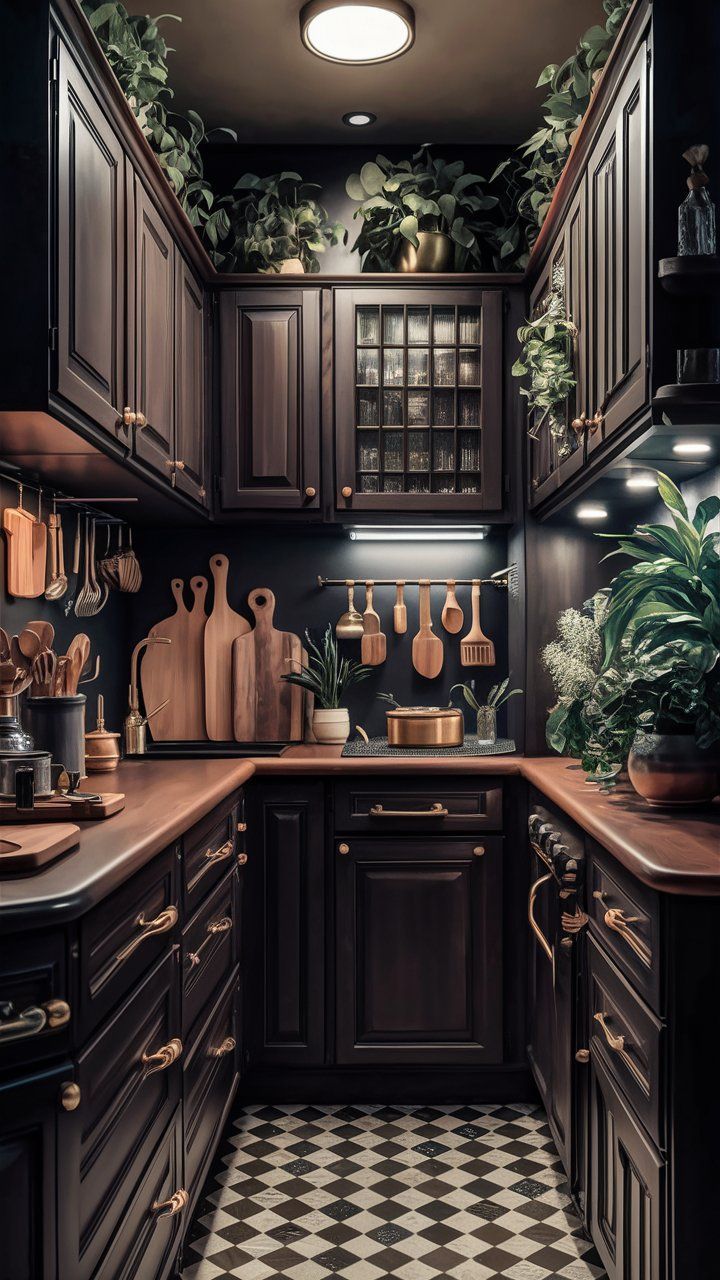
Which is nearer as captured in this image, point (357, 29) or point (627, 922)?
point (627, 922)

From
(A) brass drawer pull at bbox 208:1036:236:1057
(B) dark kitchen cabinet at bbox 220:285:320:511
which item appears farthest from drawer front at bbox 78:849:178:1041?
(B) dark kitchen cabinet at bbox 220:285:320:511

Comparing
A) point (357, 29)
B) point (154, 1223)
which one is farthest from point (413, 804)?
point (357, 29)

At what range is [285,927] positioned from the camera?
2934 millimetres

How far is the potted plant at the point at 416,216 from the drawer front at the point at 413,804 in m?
1.65

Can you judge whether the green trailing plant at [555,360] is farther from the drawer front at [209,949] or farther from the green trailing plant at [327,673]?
the drawer front at [209,949]

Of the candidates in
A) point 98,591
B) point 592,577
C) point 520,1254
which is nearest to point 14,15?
point 98,591

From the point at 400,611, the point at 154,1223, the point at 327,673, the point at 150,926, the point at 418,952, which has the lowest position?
the point at 154,1223

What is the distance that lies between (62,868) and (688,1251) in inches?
41.8

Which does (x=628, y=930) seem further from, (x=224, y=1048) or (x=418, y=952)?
(x=418, y=952)

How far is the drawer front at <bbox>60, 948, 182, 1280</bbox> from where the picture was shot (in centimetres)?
132

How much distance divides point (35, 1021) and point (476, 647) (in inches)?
94.1

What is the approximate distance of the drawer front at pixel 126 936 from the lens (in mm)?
1400

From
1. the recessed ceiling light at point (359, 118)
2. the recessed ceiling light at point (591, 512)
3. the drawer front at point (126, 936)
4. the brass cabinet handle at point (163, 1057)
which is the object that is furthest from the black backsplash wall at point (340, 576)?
the brass cabinet handle at point (163, 1057)

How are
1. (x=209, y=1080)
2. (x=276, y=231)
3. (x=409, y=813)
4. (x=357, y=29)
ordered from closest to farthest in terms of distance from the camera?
(x=209, y=1080) < (x=357, y=29) < (x=409, y=813) < (x=276, y=231)
